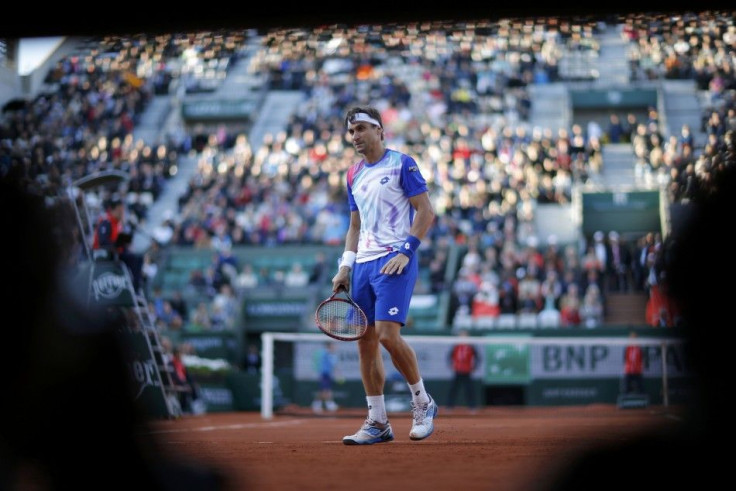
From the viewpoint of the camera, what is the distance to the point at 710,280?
298 centimetres

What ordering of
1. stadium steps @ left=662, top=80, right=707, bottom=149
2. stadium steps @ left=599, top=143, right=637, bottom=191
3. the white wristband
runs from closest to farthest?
the white wristband < stadium steps @ left=662, top=80, right=707, bottom=149 < stadium steps @ left=599, top=143, right=637, bottom=191

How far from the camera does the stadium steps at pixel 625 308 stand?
52.6 feet

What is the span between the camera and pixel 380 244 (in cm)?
607

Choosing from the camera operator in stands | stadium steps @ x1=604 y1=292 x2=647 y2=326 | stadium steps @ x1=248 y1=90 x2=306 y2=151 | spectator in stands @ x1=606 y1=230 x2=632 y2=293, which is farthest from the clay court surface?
stadium steps @ x1=248 y1=90 x2=306 y2=151

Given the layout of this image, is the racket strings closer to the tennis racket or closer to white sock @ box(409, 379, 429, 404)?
the tennis racket

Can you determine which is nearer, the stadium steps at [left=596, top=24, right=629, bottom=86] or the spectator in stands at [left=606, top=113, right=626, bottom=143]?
the stadium steps at [left=596, top=24, right=629, bottom=86]

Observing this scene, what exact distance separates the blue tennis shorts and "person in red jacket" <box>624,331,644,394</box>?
8.96m

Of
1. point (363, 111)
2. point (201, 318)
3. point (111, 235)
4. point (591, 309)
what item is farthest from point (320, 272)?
point (363, 111)

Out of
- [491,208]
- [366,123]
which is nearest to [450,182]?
[491,208]

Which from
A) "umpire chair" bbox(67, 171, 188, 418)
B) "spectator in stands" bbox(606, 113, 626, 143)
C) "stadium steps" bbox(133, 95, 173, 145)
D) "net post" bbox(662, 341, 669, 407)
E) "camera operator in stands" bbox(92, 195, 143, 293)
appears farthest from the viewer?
"stadium steps" bbox(133, 95, 173, 145)

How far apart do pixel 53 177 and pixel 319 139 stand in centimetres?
1129

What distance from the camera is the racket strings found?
5.97 m

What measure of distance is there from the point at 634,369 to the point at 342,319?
9217 mm

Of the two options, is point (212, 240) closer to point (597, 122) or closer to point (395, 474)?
point (597, 122)
